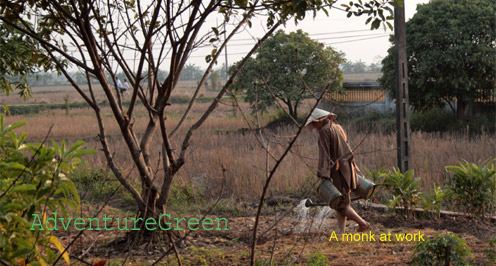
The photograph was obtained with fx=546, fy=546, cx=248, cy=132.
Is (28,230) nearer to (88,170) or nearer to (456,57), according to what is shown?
(88,170)

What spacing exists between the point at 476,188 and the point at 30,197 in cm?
458

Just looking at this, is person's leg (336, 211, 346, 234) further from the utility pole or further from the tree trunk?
the tree trunk

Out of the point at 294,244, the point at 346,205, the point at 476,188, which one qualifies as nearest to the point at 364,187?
the point at 346,205

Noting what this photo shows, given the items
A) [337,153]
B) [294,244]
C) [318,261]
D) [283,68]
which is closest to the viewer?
[318,261]

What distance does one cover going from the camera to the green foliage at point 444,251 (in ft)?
12.2

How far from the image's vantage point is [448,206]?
21.6 ft

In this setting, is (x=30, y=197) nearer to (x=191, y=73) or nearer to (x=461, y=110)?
(x=461, y=110)

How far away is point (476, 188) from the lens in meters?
5.57

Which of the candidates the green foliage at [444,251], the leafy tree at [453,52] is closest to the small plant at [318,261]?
the green foliage at [444,251]

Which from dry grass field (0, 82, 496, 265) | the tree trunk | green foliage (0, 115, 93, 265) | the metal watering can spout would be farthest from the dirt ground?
the tree trunk

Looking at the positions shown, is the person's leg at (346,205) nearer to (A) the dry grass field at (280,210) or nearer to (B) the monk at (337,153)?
(B) the monk at (337,153)

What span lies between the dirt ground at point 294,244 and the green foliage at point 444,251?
0.45 metres

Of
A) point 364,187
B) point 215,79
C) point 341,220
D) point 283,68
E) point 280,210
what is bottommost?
point 280,210

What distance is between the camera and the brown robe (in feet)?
15.4
